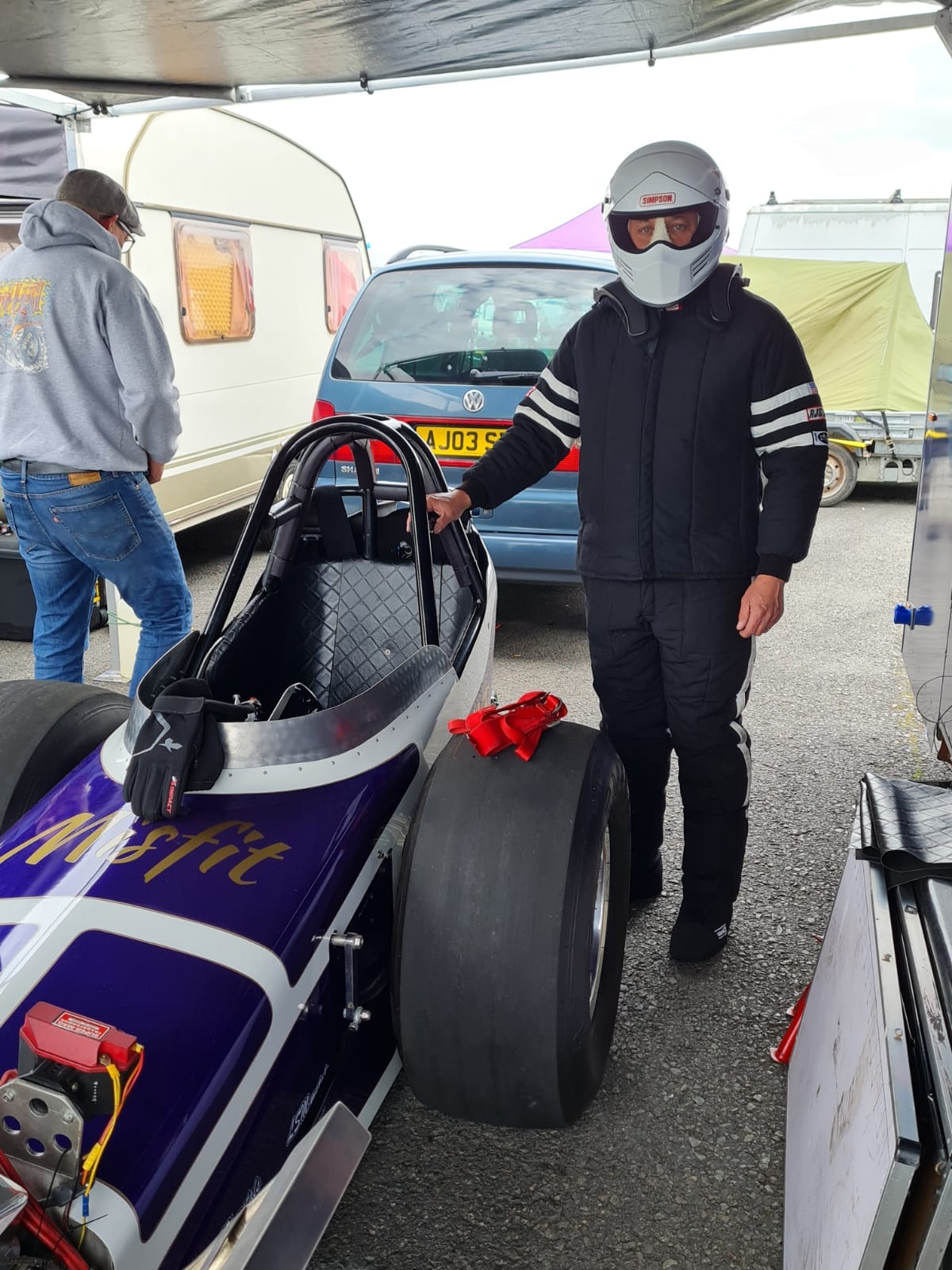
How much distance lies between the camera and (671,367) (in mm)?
2451

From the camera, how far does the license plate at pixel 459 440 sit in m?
4.98

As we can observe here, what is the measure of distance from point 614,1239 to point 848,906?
754 millimetres

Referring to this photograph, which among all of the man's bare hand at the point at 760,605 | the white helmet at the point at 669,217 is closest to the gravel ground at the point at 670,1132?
the man's bare hand at the point at 760,605

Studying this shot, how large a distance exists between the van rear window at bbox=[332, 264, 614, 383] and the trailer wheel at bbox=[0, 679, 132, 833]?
308 centimetres

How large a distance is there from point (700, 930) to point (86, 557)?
2281 millimetres

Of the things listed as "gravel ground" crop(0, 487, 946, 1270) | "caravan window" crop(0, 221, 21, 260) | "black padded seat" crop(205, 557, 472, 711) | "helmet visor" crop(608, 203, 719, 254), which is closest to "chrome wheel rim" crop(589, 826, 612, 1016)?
"gravel ground" crop(0, 487, 946, 1270)

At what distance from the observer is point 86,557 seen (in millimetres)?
3473

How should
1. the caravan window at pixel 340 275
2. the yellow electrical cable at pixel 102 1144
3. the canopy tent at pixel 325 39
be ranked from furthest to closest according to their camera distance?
the caravan window at pixel 340 275 < the canopy tent at pixel 325 39 < the yellow electrical cable at pixel 102 1144

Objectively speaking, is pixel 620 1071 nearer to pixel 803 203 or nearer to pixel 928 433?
pixel 928 433

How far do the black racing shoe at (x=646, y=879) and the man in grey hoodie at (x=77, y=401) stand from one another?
1.69 m

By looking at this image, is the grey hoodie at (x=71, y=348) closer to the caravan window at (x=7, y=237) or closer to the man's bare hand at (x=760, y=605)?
the man's bare hand at (x=760, y=605)

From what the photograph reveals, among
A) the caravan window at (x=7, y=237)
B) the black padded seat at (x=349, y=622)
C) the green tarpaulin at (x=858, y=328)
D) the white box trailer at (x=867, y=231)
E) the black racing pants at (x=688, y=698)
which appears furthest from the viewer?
Result: the white box trailer at (x=867, y=231)

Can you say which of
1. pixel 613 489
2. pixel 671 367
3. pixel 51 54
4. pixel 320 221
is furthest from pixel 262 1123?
pixel 320 221

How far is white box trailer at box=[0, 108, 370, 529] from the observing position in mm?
5555
